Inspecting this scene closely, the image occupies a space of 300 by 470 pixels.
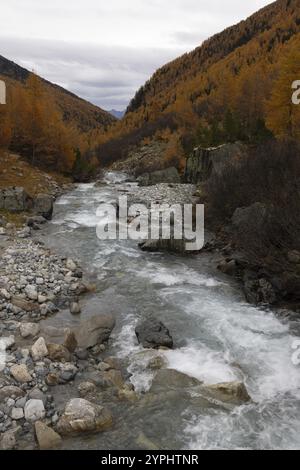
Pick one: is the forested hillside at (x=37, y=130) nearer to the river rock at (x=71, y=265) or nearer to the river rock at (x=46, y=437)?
the river rock at (x=71, y=265)

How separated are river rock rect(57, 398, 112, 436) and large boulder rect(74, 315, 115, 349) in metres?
2.36

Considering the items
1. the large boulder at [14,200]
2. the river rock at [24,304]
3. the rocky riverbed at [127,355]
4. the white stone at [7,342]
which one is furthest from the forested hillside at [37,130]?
the white stone at [7,342]

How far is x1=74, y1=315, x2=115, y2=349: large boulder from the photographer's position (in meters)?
9.52

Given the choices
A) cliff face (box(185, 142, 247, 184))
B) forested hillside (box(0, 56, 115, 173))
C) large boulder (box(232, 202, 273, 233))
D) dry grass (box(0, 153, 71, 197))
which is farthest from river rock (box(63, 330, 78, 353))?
forested hillside (box(0, 56, 115, 173))

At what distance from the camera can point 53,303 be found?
11.5 meters

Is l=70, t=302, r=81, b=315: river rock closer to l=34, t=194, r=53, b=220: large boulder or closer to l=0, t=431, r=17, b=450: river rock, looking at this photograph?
l=0, t=431, r=17, b=450: river rock

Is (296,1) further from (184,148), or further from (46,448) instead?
(46,448)

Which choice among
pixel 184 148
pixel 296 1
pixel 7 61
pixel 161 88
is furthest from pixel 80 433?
pixel 7 61

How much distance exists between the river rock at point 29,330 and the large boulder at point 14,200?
12.4m

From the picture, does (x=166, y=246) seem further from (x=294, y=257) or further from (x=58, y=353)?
(x=58, y=353)

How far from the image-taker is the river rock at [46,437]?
21.0 feet

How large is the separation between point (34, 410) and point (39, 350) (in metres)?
1.79

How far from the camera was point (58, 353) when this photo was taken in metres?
8.65
